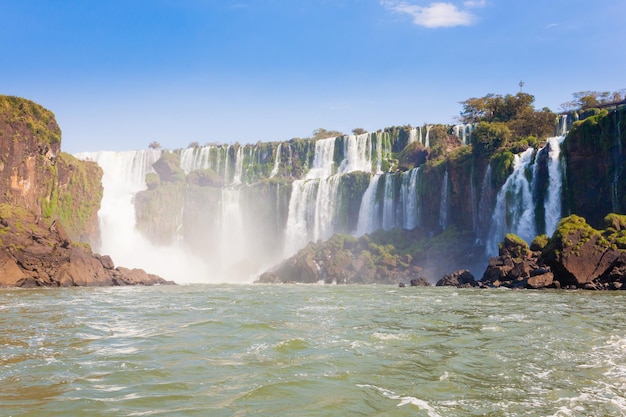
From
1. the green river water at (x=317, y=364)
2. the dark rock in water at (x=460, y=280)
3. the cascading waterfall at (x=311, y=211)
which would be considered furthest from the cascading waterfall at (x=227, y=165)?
the green river water at (x=317, y=364)

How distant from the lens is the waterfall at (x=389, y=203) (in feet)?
230

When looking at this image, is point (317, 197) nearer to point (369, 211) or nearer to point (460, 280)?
point (369, 211)

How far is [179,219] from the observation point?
90.8m

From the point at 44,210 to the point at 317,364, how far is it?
56.0m

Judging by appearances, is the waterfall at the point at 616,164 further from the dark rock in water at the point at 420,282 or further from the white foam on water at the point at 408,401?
the white foam on water at the point at 408,401

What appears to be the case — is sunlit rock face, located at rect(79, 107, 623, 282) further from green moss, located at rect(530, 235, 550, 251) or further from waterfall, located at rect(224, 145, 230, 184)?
green moss, located at rect(530, 235, 550, 251)

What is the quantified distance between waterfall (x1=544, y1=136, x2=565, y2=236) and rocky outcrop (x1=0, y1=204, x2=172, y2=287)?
1474 inches

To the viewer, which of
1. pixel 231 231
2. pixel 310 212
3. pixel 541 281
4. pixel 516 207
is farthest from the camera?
pixel 231 231

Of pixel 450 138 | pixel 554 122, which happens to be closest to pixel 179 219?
pixel 450 138

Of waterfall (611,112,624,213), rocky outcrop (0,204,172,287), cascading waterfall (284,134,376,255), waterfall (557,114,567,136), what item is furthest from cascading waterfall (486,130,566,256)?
rocky outcrop (0,204,172,287)

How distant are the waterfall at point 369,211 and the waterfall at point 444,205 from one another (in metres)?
8.39

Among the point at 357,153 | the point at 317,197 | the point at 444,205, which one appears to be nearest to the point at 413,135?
the point at 357,153

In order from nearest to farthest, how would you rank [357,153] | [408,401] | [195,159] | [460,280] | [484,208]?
[408,401] < [460,280] < [484,208] < [357,153] < [195,159]

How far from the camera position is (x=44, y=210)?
2359 inches
